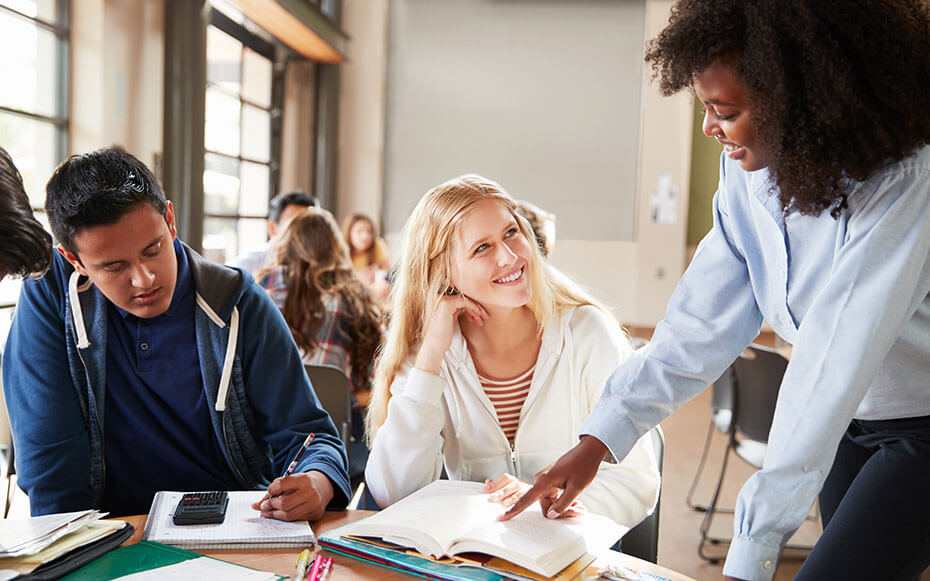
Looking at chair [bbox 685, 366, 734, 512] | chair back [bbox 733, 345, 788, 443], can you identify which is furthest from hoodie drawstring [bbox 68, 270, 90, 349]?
chair [bbox 685, 366, 734, 512]

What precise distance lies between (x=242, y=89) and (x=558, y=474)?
5642mm

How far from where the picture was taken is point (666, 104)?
7.64 m

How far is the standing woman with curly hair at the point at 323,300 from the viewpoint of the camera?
292cm

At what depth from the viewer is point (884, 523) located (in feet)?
3.13

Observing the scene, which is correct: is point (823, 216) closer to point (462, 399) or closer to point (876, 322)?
point (876, 322)

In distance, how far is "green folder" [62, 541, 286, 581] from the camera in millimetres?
1012

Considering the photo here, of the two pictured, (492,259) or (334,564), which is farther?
(492,259)

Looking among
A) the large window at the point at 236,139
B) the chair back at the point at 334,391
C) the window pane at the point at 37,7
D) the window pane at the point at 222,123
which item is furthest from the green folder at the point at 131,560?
the window pane at the point at 222,123

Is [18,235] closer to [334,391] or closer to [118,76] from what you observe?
[334,391]

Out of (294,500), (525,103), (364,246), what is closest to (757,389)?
(294,500)

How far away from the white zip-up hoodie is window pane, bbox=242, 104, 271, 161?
4.95 metres

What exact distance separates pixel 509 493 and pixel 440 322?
499mm

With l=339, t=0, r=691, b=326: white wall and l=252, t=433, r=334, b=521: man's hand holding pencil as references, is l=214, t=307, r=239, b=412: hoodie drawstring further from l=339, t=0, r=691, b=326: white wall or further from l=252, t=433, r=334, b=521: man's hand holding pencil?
l=339, t=0, r=691, b=326: white wall

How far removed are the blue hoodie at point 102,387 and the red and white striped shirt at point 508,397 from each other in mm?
361
